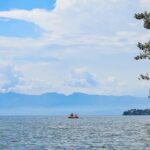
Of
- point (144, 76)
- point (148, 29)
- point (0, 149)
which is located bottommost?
point (0, 149)

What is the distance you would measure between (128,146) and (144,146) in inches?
83.4

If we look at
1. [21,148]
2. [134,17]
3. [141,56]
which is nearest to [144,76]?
[141,56]

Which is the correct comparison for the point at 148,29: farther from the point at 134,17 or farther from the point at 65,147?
the point at 65,147

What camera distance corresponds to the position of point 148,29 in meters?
87.6

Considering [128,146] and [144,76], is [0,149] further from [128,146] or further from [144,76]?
[144,76]

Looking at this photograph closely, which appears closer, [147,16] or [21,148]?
[21,148]

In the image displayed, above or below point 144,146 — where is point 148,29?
above

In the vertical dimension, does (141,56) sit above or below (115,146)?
above

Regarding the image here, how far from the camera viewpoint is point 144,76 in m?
90.0

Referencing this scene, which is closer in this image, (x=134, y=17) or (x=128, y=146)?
(x=128, y=146)

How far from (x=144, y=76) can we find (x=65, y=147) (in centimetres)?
2396

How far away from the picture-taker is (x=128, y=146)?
70.5 meters

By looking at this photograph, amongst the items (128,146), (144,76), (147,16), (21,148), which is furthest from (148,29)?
(21,148)

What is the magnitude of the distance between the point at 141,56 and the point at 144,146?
2337 cm
